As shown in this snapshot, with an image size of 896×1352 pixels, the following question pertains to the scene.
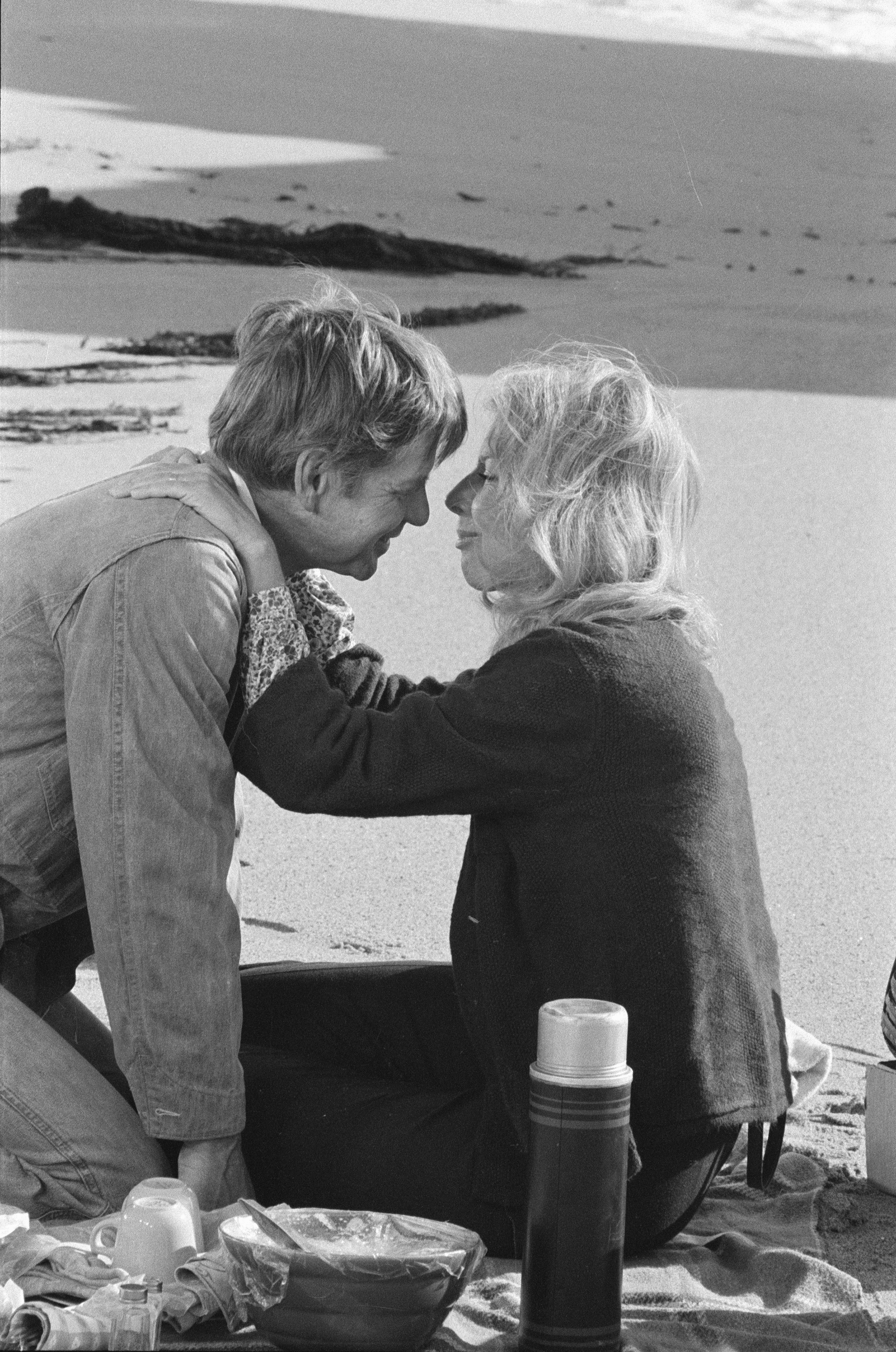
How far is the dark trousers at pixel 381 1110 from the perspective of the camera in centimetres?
226

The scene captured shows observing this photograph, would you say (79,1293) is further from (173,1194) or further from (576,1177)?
(576,1177)

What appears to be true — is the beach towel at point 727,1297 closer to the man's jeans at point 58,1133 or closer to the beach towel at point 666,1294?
the beach towel at point 666,1294

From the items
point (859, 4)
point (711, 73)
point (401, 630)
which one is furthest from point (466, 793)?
point (711, 73)

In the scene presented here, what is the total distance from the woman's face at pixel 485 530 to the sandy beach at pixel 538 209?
4.07m

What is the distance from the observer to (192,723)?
222 cm

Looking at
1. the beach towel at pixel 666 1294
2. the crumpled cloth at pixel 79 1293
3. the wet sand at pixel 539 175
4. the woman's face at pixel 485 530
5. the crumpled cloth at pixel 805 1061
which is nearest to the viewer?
the crumpled cloth at pixel 79 1293

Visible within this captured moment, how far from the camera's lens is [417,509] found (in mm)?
2518

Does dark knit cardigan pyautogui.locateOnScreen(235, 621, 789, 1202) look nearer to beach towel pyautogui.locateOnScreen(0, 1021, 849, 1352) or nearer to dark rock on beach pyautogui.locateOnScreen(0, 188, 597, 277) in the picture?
beach towel pyautogui.locateOnScreen(0, 1021, 849, 1352)

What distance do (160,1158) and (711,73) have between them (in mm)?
7815

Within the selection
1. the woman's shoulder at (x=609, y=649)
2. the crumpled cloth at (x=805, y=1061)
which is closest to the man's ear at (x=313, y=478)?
the woman's shoulder at (x=609, y=649)

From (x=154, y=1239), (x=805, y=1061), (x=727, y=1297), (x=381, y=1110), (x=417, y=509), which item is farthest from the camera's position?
(x=805, y=1061)

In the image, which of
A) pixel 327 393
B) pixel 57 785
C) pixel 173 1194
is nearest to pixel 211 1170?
pixel 173 1194

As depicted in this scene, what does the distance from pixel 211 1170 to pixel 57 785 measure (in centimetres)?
55

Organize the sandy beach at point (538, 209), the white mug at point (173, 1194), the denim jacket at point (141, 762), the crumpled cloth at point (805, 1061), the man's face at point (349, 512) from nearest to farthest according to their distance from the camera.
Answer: the white mug at point (173, 1194), the denim jacket at point (141, 762), the man's face at point (349, 512), the crumpled cloth at point (805, 1061), the sandy beach at point (538, 209)
